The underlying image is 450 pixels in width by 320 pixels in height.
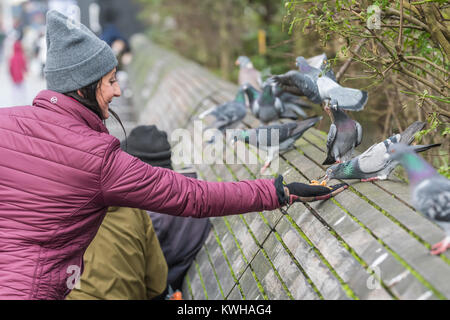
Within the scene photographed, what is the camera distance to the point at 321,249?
2.58 meters

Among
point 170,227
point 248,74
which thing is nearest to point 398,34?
point 248,74

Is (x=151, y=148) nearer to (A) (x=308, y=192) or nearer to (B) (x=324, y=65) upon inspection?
(B) (x=324, y=65)

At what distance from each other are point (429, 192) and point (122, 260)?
2154 millimetres

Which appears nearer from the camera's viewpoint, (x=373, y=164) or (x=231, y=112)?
(x=373, y=164)

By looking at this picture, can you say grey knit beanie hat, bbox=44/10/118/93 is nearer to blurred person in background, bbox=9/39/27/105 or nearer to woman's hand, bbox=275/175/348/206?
woman's hand, bbox=275/175/348/206

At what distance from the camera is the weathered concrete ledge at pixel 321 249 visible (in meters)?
2.07

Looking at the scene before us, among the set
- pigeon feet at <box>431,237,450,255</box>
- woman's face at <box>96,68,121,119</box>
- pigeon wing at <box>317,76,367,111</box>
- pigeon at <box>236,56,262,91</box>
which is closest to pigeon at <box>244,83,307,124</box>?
pigeon at <box>236,56,262,91</box>

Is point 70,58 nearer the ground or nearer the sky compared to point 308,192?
nearer the sky

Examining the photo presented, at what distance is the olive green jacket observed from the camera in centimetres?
340

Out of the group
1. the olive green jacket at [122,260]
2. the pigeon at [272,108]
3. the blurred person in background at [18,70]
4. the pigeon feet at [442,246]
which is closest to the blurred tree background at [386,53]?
the pigeon at [272,108]

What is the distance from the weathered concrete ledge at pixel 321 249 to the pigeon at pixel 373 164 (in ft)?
0.18

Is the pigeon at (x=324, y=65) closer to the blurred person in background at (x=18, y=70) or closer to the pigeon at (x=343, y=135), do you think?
the pigeon at (x=343, y=135)

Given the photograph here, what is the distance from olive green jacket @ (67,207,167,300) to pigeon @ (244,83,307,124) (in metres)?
1.33
